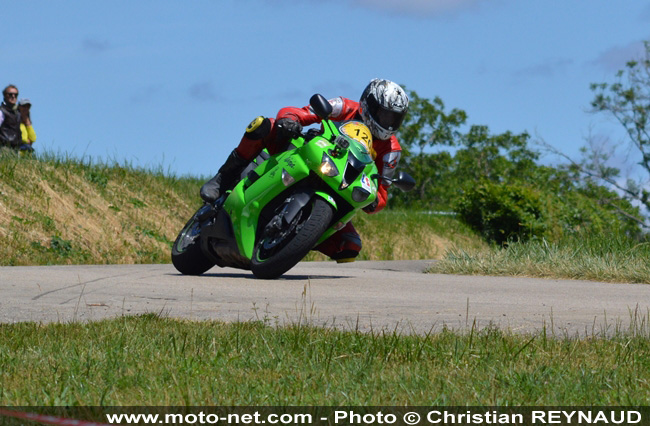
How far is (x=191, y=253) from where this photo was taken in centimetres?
1025

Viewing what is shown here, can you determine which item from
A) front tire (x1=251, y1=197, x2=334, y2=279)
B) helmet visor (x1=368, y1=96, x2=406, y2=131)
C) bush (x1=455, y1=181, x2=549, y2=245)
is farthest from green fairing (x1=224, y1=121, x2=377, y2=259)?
bush (x1=455, y1=181, x2=549, y2=245)

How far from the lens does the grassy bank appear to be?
15.7 meters

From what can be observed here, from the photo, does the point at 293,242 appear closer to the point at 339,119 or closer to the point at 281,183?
the point at 281,183

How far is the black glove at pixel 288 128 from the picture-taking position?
9.24m

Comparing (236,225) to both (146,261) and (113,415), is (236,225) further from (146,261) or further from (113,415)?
(146,261)

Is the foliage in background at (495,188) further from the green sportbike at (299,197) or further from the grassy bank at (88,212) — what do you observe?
the green sportbike at (299,197)

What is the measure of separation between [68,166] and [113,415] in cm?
1677

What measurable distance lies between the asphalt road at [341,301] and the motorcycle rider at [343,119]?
1.79ft

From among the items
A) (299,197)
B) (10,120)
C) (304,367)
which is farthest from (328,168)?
(10,120)

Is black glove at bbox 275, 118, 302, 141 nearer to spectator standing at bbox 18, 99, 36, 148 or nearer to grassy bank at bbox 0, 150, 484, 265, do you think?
grassy bank at bbox 0, 150, 484, 265

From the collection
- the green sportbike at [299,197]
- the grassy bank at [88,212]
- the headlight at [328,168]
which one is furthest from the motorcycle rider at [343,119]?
the grassy bank at [88,212]

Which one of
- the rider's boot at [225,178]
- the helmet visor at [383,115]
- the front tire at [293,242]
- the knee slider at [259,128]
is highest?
the helmet visor at [383,115]

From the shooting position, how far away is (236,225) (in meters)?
9.27

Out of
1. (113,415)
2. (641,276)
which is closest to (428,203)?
(641,276)
